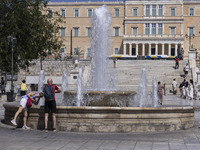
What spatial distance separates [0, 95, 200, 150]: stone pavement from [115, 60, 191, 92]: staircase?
64.9 ft

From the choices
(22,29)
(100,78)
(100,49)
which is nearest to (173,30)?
(22,29)

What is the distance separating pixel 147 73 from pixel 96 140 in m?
26.5

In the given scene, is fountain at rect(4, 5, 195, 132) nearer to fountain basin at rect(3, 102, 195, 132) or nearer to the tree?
fountain basin at rect(3, 102, 195, 132)

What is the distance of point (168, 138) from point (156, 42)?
59547 millimetres

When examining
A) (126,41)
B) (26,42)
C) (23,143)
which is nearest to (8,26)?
(26,42)

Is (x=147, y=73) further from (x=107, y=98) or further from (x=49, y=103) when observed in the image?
(x=49, y=103)

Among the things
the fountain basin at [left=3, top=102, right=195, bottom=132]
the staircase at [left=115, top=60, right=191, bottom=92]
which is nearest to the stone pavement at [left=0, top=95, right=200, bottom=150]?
the fountain basin at [left=3, top=102, right=195, bottom=132]

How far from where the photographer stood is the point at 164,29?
69312 millimetres

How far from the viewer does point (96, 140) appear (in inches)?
352

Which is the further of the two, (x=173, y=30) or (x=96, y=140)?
(x=173, y=30)

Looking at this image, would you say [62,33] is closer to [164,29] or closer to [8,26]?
[164,29]

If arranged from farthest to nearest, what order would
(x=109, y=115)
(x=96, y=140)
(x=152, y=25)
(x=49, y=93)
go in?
(x=152, y=25), (x=49, y=93), (x=109, y=115), (x=96, y=140)

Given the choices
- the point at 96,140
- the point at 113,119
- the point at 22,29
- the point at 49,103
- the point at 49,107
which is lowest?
the point at 96,140

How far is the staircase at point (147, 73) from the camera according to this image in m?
31.9
